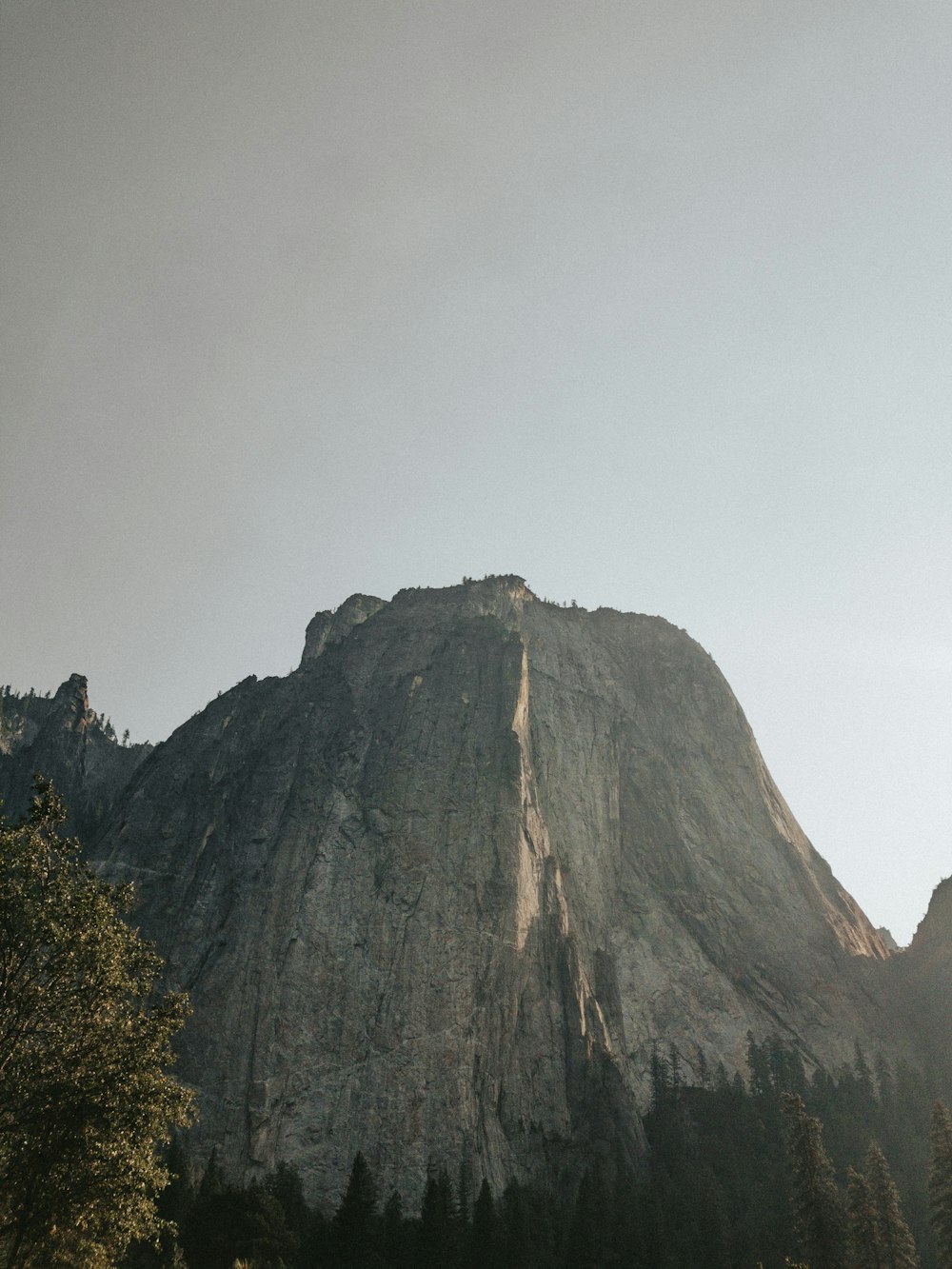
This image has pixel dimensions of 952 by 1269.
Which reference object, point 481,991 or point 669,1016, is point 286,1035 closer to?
point 481,991

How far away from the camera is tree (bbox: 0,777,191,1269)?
26.8 m

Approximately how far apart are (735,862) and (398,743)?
51530 millimetres

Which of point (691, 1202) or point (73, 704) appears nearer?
point (691, 1202)

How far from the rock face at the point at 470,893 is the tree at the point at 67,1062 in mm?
68250

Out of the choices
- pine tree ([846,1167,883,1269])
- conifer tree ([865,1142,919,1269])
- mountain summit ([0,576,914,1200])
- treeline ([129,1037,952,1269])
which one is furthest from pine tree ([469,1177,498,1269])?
conifer tree ([865,1142,919,1269])

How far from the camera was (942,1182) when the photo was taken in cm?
6003

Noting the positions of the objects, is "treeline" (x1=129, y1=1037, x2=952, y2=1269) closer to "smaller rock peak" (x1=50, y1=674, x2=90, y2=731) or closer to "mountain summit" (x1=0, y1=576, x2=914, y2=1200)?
"mountain summit" (x1=0, y1=576, x2=914, y2=1200)

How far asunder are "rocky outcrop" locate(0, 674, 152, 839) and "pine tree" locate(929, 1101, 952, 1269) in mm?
111871

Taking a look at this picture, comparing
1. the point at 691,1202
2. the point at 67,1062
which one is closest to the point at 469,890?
the point at 691,1202

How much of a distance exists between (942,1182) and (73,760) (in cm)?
12982

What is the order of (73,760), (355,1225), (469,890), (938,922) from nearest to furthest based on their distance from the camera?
(355,1225), (469,890), (938,922), (73,760)

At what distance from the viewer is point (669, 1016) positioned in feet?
382

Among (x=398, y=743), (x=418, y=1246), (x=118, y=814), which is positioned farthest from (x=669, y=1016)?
(x=118, y=814)

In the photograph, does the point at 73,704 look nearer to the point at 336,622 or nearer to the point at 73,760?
the point at 73,760
